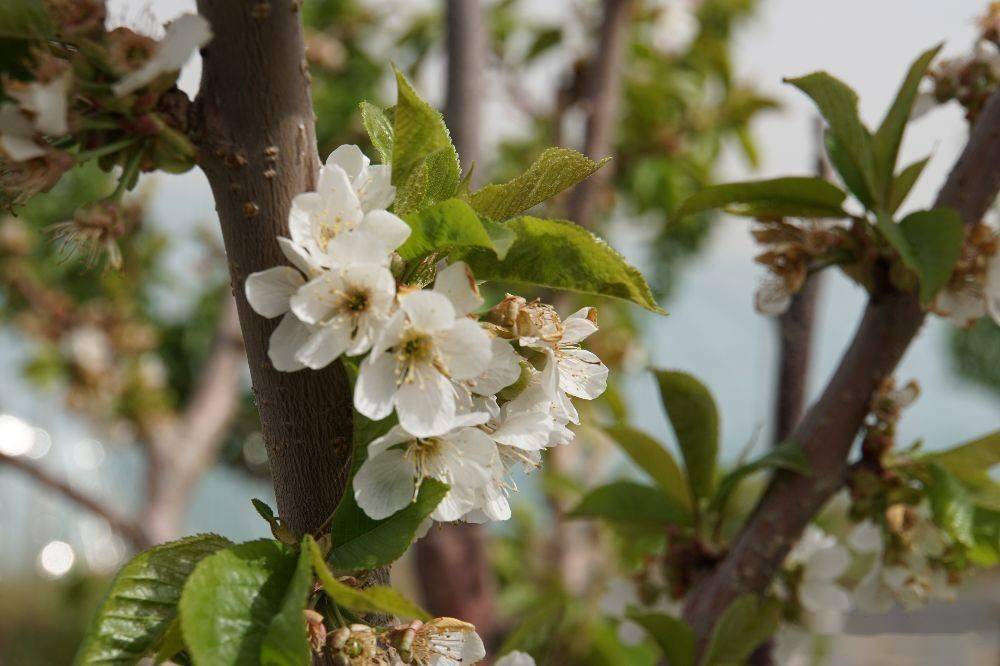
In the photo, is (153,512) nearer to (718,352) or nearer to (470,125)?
(470,125)

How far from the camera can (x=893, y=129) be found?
0.61m

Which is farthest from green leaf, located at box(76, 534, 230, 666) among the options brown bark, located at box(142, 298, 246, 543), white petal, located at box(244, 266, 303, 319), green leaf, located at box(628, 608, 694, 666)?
brown bark, located at box(142, 298, 246, 543)

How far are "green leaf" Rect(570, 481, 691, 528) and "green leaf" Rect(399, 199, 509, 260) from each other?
0.38 metres

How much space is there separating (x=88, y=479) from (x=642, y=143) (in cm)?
340

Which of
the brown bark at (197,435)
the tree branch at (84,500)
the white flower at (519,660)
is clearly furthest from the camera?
the brown bark at (197,435)

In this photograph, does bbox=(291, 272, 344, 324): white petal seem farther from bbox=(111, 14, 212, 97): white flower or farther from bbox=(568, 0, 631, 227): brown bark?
bbox=(568, 0, 631, 227): brown bark

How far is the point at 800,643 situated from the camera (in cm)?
73

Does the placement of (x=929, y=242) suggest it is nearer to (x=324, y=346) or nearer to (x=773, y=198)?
(x=773, y=198)

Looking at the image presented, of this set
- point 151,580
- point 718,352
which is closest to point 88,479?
point 151,580

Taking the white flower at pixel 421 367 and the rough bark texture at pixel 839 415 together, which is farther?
the rough bark texture at pixel 839 415

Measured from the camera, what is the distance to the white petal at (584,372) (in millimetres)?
440

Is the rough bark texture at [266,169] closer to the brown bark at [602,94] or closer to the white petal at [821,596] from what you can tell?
→ the white petal at [821,596]

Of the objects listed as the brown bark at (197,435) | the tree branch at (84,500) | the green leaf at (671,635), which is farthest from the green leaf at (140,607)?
the brown bark at (197,435)

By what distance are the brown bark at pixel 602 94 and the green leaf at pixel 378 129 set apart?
97 cm
